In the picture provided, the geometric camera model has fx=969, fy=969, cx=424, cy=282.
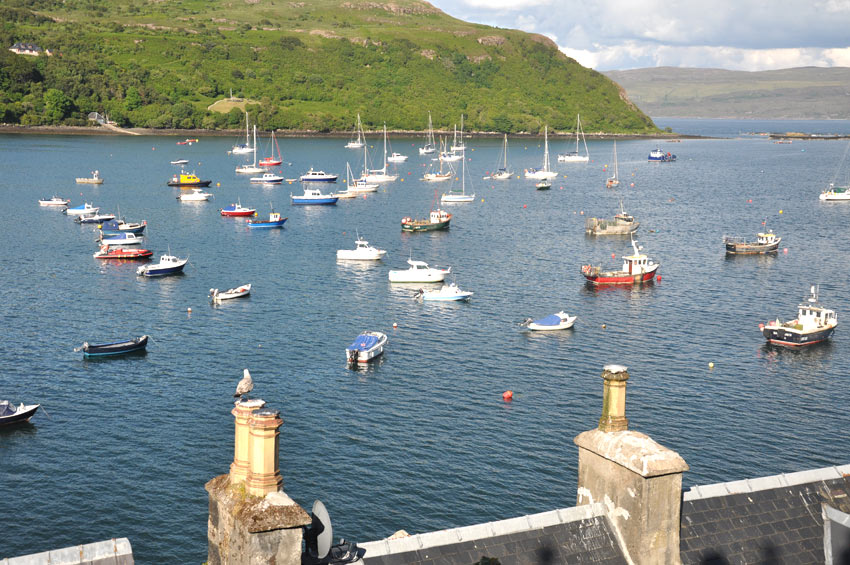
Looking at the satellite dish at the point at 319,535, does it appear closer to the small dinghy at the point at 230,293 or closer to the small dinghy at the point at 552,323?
the small dinghy at the point at 552,323

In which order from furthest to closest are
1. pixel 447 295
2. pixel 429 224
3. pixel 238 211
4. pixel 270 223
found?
pixel 238 211 → pixel 270 223 → pixel 429 224 → pixel 447 295

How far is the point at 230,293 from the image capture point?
10319 cm

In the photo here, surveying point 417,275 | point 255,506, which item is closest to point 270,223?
point 417,275

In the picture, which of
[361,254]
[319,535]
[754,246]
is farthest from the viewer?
[754,246]

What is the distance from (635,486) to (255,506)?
8308mm

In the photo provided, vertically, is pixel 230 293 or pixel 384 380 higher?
pixel 230 293

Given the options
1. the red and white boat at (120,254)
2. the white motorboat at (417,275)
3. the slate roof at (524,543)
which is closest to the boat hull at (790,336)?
the white motorboat at (417,275)

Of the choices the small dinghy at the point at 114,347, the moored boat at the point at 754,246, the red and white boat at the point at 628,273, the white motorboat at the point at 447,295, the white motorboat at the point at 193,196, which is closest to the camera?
the small dinghy at the point at 114,347

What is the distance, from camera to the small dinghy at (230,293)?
4021 inches

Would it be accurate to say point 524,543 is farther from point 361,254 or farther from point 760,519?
point 361,254

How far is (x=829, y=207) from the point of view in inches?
7544

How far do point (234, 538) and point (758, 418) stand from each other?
59.4 metres

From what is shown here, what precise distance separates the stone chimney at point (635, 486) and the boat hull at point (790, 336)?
71.0m

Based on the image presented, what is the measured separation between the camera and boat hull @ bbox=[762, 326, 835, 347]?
86.9 metres
